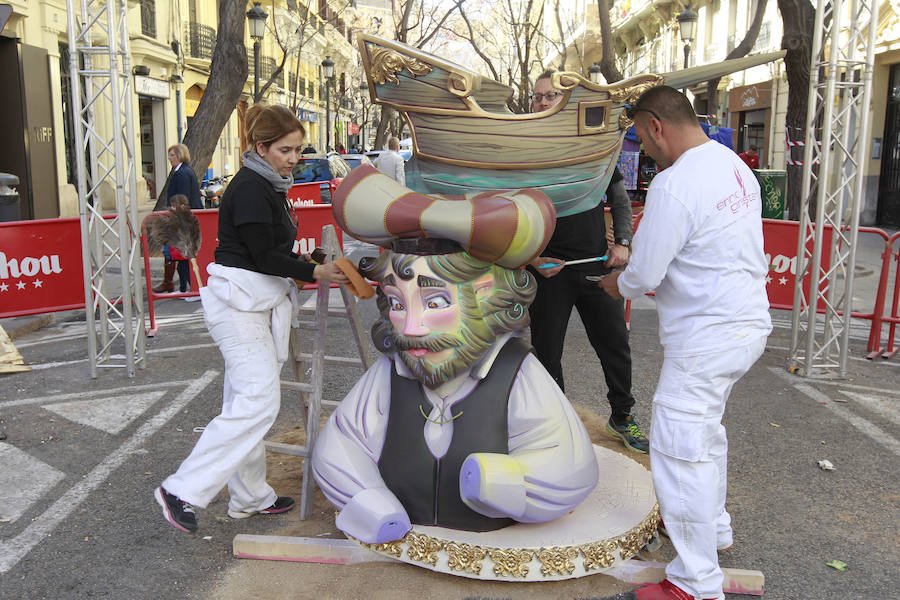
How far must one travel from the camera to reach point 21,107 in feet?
49.2

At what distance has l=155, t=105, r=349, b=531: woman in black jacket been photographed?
3182 mm

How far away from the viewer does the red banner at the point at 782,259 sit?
7148mm

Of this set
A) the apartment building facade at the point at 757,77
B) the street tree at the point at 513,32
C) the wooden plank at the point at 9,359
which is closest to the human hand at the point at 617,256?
the apartment building facade at the point at 757,77

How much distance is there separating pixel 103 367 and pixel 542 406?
432 centimetres

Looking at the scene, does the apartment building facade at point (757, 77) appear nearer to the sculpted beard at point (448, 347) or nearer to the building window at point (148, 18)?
the sculpted beard at point (448, 347)

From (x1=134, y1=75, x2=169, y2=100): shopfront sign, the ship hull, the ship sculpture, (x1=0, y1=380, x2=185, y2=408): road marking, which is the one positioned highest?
(x1=134, y1=75, x2=169, y2=100): shopfront sign

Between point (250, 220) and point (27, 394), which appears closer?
point (250, 220)

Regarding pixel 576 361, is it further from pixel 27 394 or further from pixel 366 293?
pixel 27 394

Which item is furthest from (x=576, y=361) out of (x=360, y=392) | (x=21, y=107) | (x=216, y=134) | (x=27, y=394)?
(x=21, y=107)

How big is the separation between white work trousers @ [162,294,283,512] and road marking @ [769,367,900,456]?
365 cm

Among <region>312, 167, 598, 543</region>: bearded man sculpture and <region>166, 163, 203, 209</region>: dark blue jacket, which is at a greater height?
<region>166, 163, 203, 209</region>: dark blue jacket

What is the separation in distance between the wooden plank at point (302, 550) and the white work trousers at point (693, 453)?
1.15m

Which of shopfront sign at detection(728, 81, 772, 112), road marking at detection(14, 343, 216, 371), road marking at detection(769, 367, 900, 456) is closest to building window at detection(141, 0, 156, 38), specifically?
shopfront sign at detection(728, 81, 772, 112)

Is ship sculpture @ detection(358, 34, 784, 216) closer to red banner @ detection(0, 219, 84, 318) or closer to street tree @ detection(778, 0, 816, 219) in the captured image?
red banner @ detection(0, 219, 84, 318)
